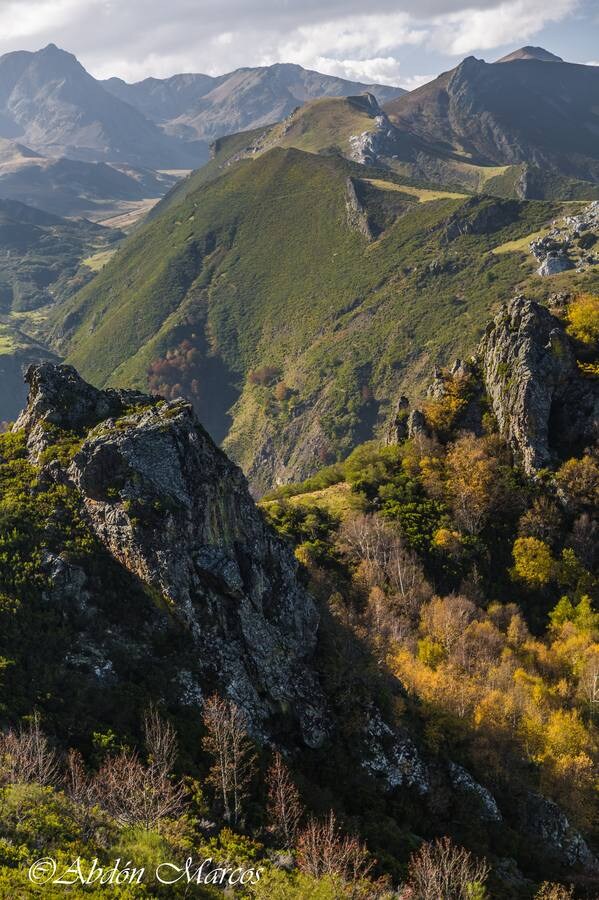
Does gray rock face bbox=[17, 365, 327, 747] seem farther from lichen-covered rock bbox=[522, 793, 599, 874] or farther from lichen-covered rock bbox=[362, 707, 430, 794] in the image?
lichen-covered rock bbox=[522, 793, 599, 874]

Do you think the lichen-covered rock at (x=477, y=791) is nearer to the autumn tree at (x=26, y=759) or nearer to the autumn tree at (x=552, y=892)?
the autumn tree at (x=552, y=892)

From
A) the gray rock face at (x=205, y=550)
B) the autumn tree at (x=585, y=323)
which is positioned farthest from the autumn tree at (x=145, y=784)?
the autumn tree at (x=585, y=323)

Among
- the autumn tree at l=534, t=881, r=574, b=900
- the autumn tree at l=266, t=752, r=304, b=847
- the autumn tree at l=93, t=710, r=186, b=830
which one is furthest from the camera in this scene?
the autumn tree at l=534, t=881, r=574, b=900

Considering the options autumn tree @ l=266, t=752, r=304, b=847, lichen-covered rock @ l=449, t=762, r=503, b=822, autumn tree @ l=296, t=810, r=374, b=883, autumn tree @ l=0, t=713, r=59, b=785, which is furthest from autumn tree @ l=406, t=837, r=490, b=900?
autumn tree @ l=0, t=713, r=59, b=785

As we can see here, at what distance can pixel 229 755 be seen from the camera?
3312cm

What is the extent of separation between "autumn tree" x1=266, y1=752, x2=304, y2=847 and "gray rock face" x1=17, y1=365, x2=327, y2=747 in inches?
149

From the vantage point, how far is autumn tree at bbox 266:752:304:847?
102ft

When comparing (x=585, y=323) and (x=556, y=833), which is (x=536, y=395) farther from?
(x=556, y=833)

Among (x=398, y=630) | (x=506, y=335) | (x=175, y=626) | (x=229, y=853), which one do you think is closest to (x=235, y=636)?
(x=175, y=626)

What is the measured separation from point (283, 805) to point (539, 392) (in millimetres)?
69626

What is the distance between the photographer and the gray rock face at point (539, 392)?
8456cm

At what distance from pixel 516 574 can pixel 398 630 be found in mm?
20729

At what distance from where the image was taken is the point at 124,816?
2770cm

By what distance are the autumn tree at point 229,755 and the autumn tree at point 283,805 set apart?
53.5 inches
